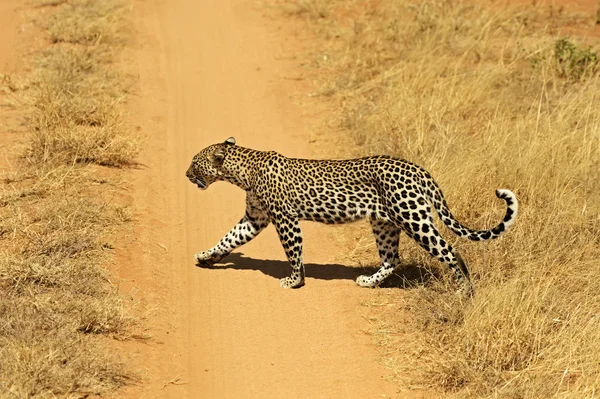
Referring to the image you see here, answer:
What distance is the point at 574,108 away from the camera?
38.2ft

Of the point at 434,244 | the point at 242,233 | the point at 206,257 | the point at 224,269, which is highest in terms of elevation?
the point at 434,244

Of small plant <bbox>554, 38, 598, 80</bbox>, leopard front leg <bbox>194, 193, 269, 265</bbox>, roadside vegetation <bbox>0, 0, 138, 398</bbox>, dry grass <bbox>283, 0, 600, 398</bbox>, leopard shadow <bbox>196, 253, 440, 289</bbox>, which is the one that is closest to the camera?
roadside vegetation <bbox>0, 0, 138, 398</bbox>

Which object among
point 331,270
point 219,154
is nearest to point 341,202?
point 331,270

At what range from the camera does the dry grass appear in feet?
24.9

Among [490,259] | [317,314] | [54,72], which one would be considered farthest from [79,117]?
[490,259]

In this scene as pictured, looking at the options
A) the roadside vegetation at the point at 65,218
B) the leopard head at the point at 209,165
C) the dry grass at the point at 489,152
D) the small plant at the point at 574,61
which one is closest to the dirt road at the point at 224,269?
the roadside vegetation at the point at 65,218

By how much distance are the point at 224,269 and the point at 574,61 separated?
6.89 meters

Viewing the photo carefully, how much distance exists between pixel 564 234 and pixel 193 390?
3.95m

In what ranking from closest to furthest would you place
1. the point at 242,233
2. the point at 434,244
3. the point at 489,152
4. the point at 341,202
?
the point at 434,244 < the point at 341,202 < the point at 242,233 < the point at 489,152

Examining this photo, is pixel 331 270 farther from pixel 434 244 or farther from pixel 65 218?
pixel 65 218

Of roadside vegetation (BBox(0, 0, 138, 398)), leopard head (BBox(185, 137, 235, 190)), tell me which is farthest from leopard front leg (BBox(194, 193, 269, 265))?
roadside vegetation (BBox(0, 0, 138, 398))

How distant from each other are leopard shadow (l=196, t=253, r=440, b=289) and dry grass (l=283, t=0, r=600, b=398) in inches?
6.3

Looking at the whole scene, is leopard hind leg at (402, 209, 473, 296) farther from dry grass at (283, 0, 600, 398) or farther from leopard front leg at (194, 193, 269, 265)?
leopard front leg at (194, 193, 269, 265)

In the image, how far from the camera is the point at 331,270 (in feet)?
32.5
